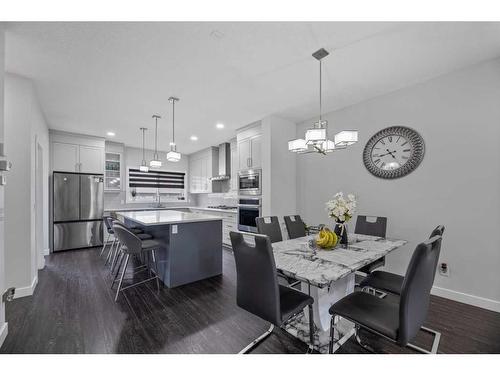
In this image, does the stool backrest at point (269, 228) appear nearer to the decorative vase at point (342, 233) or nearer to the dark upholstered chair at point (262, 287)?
the decorative vase at point (342, 233)

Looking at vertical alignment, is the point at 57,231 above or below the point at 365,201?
below

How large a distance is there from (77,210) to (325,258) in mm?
5270

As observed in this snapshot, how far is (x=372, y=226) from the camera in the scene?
269cm

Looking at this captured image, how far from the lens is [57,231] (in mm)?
4449

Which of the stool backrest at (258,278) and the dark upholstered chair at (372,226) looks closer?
the stool backrest at (258,278)

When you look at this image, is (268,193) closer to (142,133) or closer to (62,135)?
(142,133)

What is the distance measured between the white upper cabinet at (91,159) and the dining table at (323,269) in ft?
16.5

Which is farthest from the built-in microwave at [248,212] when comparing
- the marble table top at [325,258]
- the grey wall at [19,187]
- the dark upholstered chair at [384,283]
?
the grey wall at [19,187]

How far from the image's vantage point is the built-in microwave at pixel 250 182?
4.06 m

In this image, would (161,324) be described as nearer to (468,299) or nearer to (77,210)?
(468,299)

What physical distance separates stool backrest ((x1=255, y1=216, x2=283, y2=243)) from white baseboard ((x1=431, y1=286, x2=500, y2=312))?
1993 millimetres
